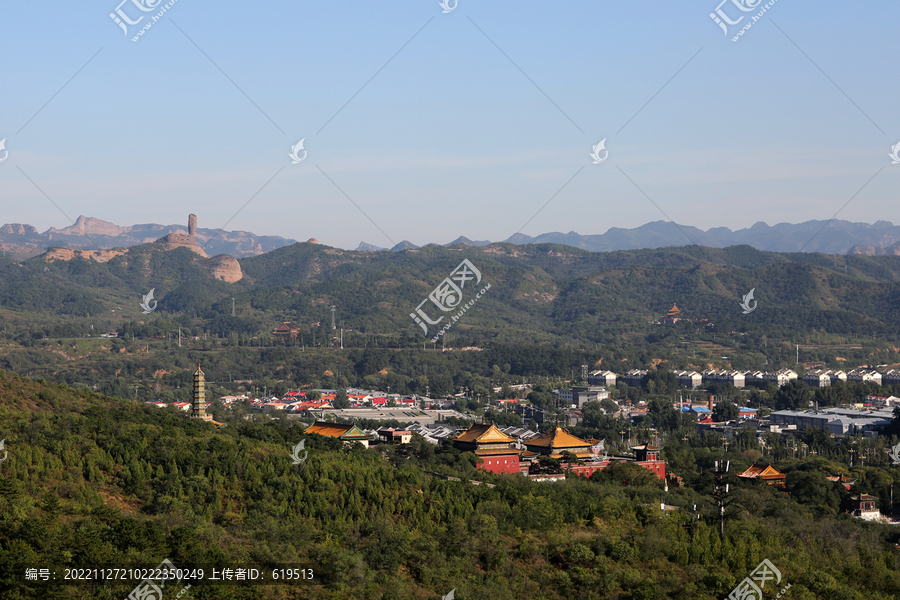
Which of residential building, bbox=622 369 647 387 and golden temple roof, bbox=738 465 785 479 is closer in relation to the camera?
golden temple roof, bbox=738 465 785 479

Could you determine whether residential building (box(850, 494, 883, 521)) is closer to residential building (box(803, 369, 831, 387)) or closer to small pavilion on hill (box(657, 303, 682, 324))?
residential building (box(803, 369, 831, 387))

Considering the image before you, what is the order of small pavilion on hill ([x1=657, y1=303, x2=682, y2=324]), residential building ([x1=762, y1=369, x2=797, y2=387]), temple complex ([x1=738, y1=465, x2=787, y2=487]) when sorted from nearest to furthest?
1. temple complex ([x1=738, y1=465, x2=787, y2=487])
2. residential building ([x1=762, y1=369, x2=797, y2=387])
3. small pavilion on hill ([x1=657, y1=303, x2=682, y2=324])

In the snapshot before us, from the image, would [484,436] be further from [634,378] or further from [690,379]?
[634,378]

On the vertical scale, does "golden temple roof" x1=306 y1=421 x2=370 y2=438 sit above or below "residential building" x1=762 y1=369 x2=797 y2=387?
below

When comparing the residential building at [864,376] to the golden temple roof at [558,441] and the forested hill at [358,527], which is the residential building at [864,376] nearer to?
the golden temple roof at [558,441]

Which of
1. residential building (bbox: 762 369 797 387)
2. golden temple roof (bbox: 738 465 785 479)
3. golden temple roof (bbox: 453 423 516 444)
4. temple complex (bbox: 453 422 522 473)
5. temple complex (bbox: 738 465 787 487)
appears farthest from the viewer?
residential building (bbox: 762 369 797 387)

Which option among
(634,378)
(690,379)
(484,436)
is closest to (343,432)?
(484,436)

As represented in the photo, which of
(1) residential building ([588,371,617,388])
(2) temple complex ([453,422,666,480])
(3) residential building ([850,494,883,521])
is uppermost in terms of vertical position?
(1) residential building ([588,371,617,388])

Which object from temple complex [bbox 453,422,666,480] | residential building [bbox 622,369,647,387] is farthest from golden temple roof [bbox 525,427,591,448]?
residential building [bbox 622,369,647,387]

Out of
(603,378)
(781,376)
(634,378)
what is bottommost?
(603,378)

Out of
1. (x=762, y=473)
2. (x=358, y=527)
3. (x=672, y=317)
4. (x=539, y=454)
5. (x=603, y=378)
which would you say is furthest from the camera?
(x=672, y=317)
